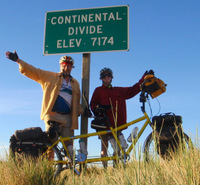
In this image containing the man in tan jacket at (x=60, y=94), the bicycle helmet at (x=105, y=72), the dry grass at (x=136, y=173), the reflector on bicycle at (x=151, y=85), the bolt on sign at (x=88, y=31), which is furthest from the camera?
the bicycle helmet at (x=105, y=72)

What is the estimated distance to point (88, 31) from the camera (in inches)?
212

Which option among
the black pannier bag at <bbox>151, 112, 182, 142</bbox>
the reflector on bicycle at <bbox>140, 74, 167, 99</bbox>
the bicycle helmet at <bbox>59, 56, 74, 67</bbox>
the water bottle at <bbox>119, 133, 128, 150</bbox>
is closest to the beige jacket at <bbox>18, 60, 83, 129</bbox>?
the bicycle helmet at <bbox>59, 56, 74, 67</bbox>

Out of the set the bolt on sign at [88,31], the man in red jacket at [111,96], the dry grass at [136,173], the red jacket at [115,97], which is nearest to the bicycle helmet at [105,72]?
the man in red jacket at [111,96]

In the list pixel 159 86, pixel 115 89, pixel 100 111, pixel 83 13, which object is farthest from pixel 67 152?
pixel 83 13

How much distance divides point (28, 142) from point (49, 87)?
111 centimetres

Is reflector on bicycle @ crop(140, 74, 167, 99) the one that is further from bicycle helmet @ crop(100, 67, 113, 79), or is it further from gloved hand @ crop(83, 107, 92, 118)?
gloved hand @ crop(83, 107, 92, 118)

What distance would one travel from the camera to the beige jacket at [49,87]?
516 centimetres

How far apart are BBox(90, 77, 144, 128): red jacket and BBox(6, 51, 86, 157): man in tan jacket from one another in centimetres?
39

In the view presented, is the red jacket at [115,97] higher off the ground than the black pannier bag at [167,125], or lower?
higher

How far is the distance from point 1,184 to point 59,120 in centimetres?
178

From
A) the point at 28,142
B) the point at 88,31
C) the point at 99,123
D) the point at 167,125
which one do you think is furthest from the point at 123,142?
the point at 88,31

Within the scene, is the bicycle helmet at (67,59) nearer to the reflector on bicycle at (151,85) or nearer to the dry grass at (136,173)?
the reflector on bicycle at (151,85)

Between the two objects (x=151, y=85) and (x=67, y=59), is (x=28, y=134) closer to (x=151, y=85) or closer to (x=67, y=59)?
(x=67, y=59)

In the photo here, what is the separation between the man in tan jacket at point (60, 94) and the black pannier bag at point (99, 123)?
367 millimetres
